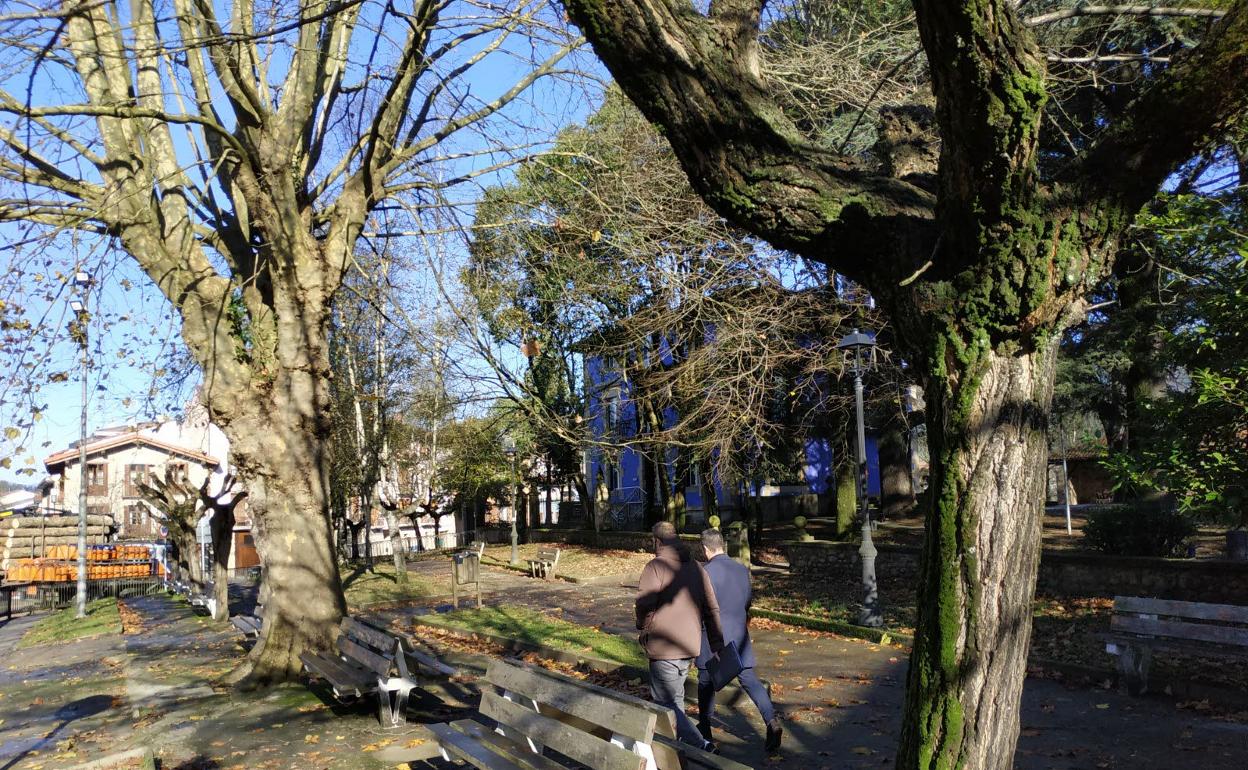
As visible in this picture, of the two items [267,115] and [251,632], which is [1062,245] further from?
[251,632]

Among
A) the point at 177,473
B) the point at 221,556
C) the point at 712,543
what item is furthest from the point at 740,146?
the point at 177,473

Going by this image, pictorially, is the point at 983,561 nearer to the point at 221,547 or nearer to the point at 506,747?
the point at 506,747

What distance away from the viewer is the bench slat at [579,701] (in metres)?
4.78

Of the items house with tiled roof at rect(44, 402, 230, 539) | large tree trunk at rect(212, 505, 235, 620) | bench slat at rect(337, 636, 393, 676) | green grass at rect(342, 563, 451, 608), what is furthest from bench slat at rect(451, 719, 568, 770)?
house with tiled roof at rect(44, 402, 230, 539)

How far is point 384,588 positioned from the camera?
2281cm

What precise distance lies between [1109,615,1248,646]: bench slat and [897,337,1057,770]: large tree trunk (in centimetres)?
592

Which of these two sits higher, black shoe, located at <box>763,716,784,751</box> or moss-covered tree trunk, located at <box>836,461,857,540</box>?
moss-covered tree trunk, located at <box>836,461,857,540</box>

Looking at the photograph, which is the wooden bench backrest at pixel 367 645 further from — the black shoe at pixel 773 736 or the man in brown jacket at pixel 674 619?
the black shoe at pixel 773 736

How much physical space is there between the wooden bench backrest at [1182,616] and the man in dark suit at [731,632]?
395cm

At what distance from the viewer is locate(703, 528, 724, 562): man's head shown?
758 centimetres

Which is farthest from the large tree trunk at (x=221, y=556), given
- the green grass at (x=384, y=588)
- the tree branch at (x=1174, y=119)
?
the tree branch at (x=1174, y=119)

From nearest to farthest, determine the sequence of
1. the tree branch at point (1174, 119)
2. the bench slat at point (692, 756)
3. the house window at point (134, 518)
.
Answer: the tree branch at point (1174, 119), the bench slat at point (692, 756), the house window at point (134, 518)

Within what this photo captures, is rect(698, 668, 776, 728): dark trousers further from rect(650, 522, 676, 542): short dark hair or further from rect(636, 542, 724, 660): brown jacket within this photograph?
rect(650, 522, 676, 542): short dark hair

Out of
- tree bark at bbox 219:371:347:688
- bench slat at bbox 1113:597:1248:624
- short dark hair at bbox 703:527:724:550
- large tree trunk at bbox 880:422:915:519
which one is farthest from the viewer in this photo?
large tree trunk at bbox 880:422:915:519
